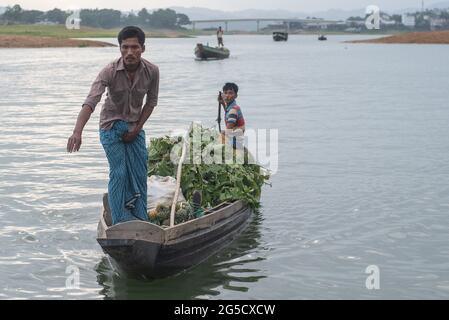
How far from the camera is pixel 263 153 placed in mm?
17969

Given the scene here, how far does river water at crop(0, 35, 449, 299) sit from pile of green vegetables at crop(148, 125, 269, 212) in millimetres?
692

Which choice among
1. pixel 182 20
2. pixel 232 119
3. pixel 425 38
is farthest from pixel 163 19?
pixel 232 119

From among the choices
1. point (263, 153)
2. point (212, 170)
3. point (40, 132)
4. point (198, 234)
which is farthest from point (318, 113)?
point (198, 234)

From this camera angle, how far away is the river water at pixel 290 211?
8.88m

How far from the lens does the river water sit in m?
8.88

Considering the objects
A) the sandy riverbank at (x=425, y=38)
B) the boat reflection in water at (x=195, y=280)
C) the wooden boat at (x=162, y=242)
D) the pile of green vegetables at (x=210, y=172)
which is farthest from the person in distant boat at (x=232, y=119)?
the sandy riverbank at (x=425, y=38)

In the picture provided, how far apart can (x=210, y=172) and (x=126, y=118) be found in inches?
115

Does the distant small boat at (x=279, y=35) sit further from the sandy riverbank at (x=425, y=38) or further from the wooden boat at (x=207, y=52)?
the wooden boat at (x=207, y=52)

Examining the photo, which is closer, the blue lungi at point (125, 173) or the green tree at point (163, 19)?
the blue lungi at point (125, 173)

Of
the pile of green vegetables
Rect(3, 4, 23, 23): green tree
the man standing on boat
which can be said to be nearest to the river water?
the pile of green vegetables

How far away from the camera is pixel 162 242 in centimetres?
805

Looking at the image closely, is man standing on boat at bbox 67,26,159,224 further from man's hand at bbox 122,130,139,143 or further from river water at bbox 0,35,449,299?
river water at bbox 0,35,449,299

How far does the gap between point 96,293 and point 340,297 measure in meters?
2.82

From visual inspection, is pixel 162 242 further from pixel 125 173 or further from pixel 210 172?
pixel 210 172
